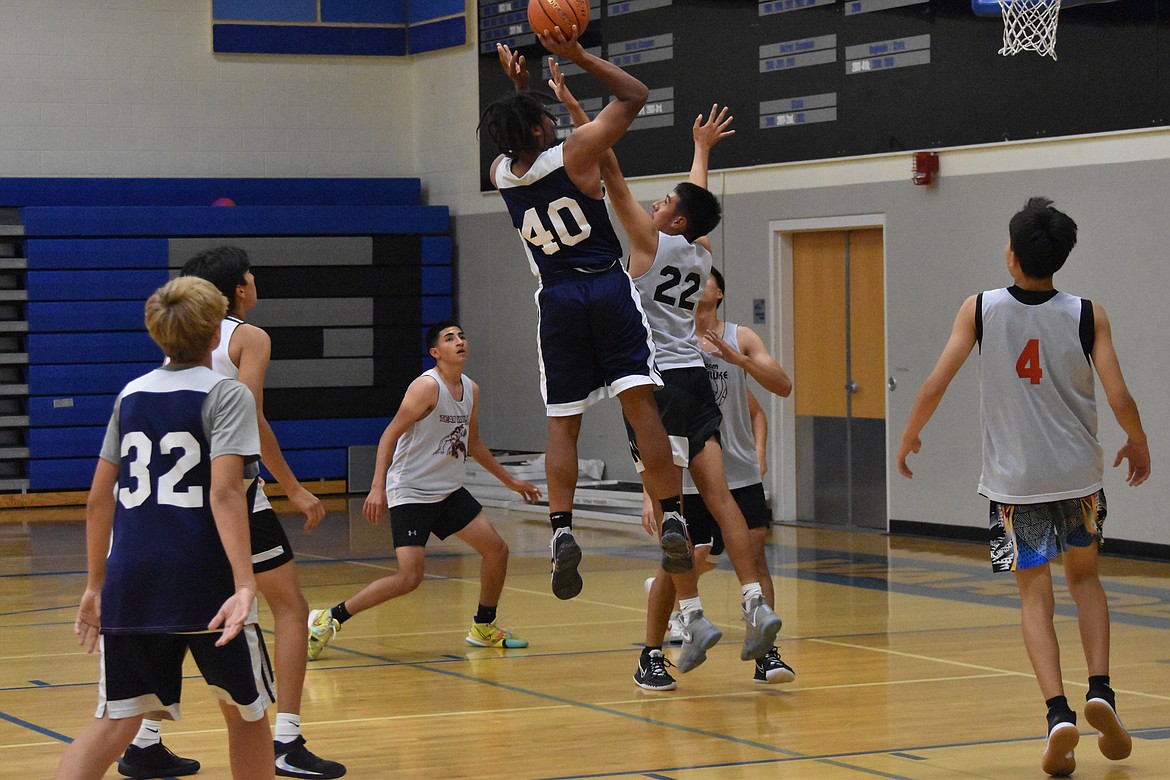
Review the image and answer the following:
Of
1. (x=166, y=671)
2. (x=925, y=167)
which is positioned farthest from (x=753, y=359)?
(x=925, y=167)

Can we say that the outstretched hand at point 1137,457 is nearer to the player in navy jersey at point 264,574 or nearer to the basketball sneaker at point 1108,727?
the basketball sneaker at point 1108,727

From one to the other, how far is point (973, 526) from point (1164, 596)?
281cm

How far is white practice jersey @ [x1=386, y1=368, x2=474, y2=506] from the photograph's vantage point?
8.06 m

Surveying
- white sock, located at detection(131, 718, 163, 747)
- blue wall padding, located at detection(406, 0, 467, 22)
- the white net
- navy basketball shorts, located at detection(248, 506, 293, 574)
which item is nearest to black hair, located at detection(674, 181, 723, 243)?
navy basketball shorts, located at detection(248, 506, 293, 574)

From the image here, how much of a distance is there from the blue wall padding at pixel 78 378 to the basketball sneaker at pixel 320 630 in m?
8.62

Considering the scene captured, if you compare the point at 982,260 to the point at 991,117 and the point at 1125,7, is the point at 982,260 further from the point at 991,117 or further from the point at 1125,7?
the point at 1125,7

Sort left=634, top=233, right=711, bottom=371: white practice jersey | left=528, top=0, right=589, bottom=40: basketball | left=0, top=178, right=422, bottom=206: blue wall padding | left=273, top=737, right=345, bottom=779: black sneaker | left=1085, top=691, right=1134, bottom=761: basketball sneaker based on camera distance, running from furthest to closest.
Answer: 1. left=0, top=178, right=422, bottom=206: blue wall padding
2. left=634, top=233, right=711, bottom=371: white practice jersey
3. left=528, top=0, right=589, bottom=40: basketball
4. left=273, top=737, right=345, bottom=779: black sneaker
5. left=1085, top=691, right=1134, bottom=761: basketball sneaker

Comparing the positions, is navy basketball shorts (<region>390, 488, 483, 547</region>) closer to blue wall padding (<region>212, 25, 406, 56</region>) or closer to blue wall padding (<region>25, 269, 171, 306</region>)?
blue wall padding (<region>25, 269, 171, 306</region>)

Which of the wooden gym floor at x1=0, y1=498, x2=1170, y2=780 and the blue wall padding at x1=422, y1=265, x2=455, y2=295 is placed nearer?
the wooden gym floor at x1=0, y1=498, x2=1170, y2=780

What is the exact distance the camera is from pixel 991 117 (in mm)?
12117

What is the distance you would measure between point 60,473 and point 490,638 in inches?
368

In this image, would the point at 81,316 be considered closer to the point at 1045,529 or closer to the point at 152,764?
the point at 152,764

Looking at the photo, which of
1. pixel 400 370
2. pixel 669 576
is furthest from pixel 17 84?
pixel 669 576

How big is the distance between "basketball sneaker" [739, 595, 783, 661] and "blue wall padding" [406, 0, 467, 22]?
12129mm
